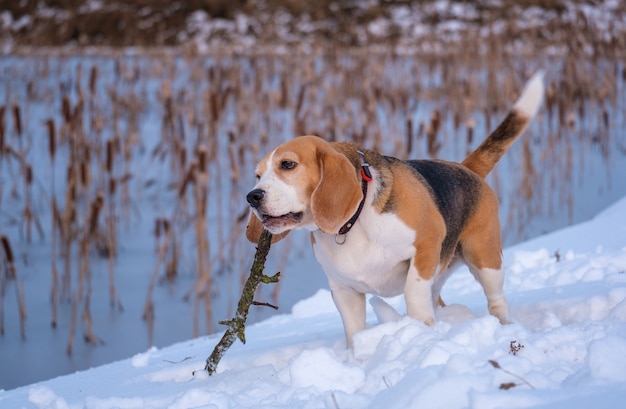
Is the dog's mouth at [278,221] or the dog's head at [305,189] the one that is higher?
the dog's head at [305,189]

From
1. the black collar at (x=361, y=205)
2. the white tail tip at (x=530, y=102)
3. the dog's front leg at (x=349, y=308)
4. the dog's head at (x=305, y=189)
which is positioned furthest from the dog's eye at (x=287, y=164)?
the white tail tip at (x=530, y=102)

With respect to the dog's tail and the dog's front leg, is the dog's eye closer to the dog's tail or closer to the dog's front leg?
the dog's front leg

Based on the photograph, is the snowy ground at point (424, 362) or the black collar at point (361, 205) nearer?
the snowy ground at point (424, 362)

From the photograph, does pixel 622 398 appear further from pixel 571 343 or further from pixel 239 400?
pixel 239 400

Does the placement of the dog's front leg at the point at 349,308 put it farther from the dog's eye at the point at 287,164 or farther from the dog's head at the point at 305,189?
the dog's eye at the point at 287,164

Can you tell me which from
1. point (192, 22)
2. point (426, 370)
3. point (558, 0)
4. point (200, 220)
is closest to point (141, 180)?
point (200, 220)

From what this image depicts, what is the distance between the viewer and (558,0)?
16203 mm

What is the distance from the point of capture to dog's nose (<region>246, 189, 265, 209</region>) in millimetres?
2627

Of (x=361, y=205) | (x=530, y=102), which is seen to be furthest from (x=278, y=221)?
(x=530, y=102)

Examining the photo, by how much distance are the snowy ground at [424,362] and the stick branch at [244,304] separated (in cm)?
8

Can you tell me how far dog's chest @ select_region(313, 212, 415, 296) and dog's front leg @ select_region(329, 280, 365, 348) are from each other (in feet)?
0.42

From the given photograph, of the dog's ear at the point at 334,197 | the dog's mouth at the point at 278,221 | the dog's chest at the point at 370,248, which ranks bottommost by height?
the dog's chest at the point at 370,248

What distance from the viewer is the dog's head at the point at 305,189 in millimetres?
2668

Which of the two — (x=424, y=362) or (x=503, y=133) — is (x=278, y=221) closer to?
(x=424, y=362)
